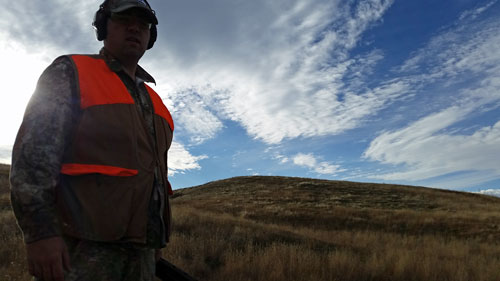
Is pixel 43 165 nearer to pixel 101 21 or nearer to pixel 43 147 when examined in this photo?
pixel 43 147

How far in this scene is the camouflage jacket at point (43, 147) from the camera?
170 cm

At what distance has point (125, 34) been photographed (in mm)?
2398

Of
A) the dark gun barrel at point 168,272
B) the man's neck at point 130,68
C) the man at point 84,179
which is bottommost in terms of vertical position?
the dark gun barrel at point 168,272

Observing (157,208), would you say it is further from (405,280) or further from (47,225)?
(405,280)

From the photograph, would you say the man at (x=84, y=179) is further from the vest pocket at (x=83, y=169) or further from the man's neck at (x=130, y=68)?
the man's neck at (x=130, y=68)

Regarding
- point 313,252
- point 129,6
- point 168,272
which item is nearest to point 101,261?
point 168,272

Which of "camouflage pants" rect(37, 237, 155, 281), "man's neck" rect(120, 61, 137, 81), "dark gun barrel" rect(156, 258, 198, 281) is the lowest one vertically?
"dark gun barrel" rect(156, 258, 198, 281)

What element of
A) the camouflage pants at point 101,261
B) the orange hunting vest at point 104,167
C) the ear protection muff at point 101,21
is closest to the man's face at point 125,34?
the ear protection muff at point 101,21

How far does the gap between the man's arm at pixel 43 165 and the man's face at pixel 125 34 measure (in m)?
0.53

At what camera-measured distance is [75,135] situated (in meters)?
1.90

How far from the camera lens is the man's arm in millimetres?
1689

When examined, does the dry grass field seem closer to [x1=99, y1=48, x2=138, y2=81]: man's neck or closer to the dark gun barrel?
the dark gun barrel

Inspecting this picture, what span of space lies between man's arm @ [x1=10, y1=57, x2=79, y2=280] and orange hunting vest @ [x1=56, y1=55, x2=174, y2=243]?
71mm

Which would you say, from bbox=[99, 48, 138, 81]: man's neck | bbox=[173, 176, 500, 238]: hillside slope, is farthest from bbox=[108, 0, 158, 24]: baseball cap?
bbox=[173, 176, 500, 238]: hillside slope
